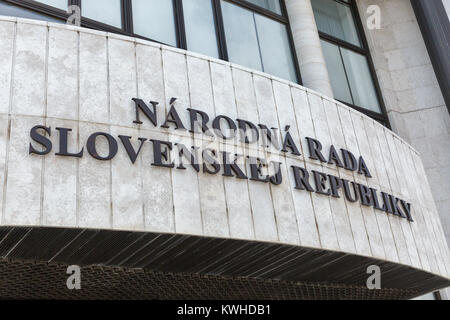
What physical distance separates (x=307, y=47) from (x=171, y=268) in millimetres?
7589

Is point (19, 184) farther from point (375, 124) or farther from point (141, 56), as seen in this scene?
point (375, 124)

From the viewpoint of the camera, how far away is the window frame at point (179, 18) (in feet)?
34.4

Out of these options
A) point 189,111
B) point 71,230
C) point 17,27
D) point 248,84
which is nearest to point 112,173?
point 71,230

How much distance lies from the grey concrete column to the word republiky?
3.60 m

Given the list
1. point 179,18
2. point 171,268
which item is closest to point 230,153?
Result: point 171,268

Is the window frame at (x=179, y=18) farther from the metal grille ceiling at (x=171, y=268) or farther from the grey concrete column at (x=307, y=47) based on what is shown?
the metal grille ceiling at (x=171, y=268)

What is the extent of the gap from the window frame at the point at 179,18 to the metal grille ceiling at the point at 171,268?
4.59m

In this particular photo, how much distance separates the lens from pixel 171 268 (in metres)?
8.94

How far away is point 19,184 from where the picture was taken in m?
7.15

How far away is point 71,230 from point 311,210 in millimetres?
3866

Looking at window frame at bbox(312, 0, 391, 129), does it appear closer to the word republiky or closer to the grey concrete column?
the grey concrete column

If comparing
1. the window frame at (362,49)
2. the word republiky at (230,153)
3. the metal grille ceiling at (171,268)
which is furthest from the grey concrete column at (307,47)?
the metal grille ceiling at (171,268)

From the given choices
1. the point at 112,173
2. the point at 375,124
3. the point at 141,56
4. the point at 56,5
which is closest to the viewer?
the point at 112,173

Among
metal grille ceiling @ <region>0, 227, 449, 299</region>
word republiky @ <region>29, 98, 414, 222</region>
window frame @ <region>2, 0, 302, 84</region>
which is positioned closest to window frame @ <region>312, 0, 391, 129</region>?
A: window frame @ <region>2, 0, 302, 84</region>
